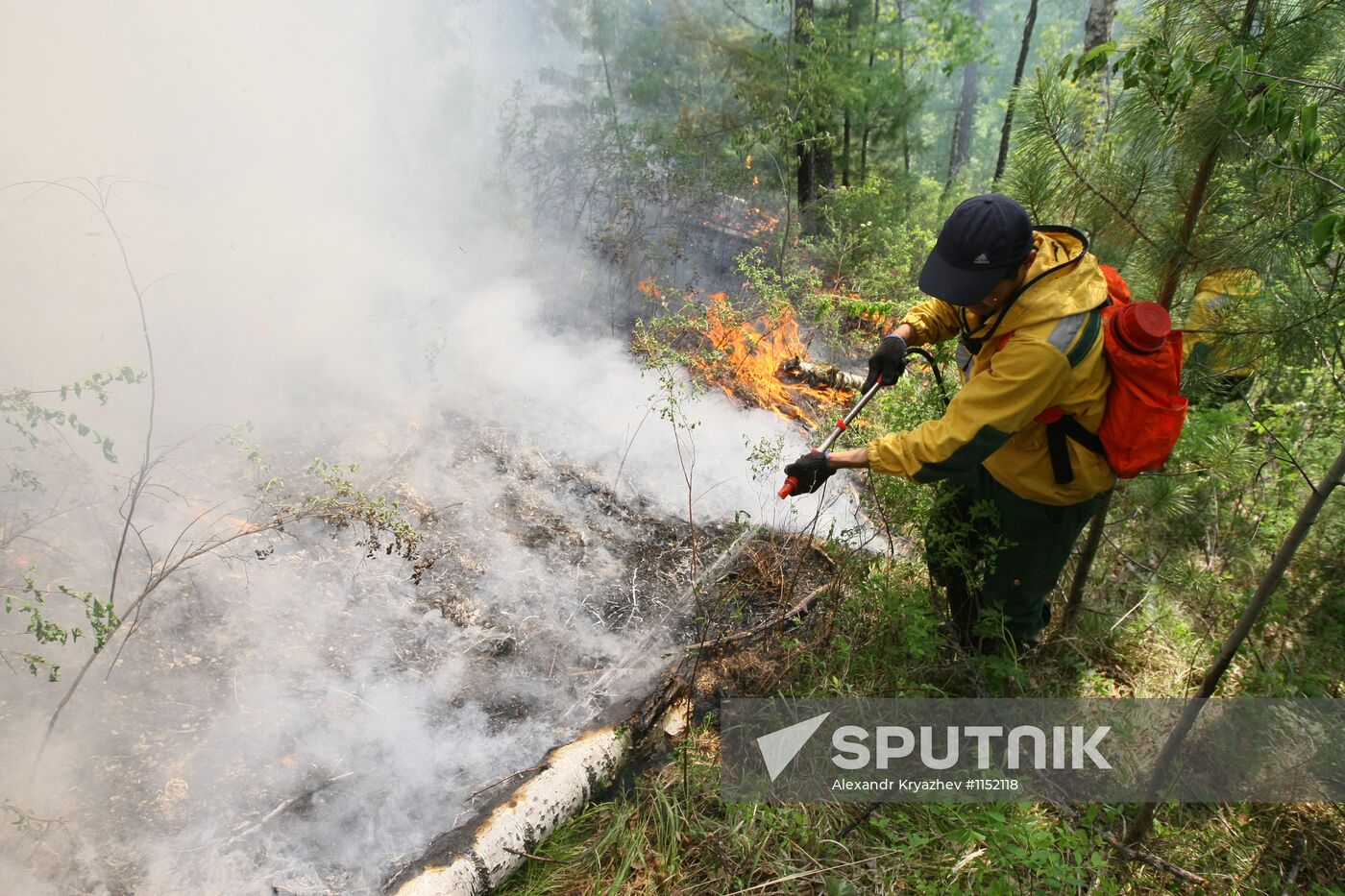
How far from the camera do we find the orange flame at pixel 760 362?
5.48 meters

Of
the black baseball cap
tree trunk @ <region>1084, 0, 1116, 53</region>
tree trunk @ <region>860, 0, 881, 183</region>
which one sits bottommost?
the black baseball cap

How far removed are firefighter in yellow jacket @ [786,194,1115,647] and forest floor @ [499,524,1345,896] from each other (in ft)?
1.30

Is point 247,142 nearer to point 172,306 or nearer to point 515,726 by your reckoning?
point 172,306

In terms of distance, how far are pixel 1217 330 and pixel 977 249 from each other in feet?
3.53

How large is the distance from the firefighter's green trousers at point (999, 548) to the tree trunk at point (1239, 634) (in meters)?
0.68

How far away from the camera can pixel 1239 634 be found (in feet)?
6.58

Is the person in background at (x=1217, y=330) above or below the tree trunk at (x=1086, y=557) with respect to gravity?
above

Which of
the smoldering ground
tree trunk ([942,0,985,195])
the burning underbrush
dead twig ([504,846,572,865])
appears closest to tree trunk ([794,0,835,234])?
the burning underbrush

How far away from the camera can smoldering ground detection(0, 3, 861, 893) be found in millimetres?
2547

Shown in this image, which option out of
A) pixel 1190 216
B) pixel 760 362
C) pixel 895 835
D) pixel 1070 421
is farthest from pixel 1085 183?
pixel 760 362

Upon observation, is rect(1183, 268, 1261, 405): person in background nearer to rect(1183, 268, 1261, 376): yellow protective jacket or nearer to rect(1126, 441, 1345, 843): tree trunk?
rect(1183, 268, 1261, 376): yellow protective jacket

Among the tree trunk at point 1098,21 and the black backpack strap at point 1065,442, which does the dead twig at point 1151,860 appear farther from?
the tree trunk at point 1098,21

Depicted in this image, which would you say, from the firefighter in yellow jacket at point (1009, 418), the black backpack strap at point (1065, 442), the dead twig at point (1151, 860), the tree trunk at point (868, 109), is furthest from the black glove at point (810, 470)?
the tree trunk at point (868, 109)

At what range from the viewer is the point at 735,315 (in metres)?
5.54
